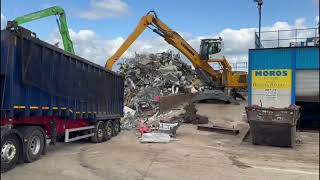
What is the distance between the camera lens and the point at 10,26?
10766 millimetres

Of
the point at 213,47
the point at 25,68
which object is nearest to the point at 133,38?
the point at 213,47

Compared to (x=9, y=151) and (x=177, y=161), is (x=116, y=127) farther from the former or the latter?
(x=9, y=151)

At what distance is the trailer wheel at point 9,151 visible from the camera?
10378 millimetres

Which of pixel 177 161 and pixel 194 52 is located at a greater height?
pixel 194 52

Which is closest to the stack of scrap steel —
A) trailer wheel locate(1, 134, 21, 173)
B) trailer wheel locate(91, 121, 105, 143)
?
trailer wheel locate(91, 121, 105, 143)

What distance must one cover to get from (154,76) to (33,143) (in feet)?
91.7

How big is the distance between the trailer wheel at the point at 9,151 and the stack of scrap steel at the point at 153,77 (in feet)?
63.7

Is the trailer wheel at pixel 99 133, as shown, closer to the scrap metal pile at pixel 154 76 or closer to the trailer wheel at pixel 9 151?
the trailer wheel at pixel 9 151

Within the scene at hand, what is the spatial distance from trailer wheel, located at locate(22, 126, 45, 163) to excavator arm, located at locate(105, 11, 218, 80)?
60.5ft

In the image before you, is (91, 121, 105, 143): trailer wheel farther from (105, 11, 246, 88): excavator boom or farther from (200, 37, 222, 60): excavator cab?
(200, 37, 222, 60): excavator cab

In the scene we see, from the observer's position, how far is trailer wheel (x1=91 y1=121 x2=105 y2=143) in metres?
17.6

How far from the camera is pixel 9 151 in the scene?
10.7m

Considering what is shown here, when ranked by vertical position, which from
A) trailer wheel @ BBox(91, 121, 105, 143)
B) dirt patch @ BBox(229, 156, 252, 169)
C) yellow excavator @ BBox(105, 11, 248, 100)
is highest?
yellow excavator @ BBox(105, 11, 248, 100)

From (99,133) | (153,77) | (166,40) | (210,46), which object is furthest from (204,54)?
(99,133)
